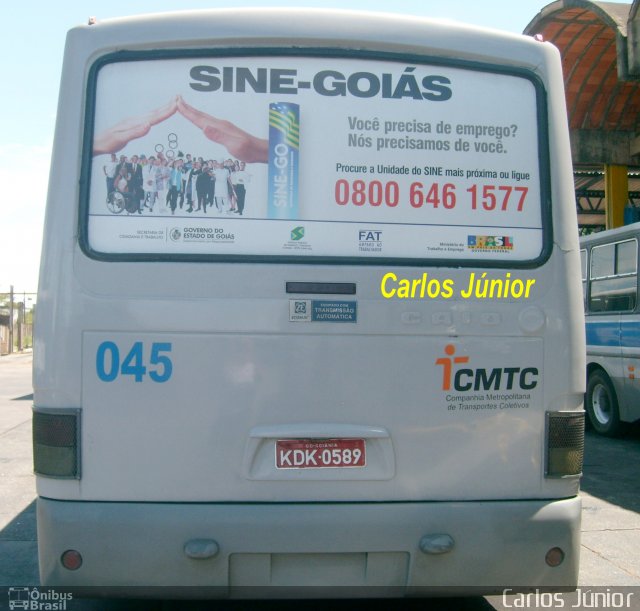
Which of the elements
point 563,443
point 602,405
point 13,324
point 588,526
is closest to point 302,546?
point 563,443

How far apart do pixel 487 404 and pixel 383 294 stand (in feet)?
2.43

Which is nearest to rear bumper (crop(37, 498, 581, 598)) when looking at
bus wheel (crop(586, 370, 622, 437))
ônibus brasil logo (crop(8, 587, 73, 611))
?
ônibus brasil logo (crop(8, 587, 73, 611))

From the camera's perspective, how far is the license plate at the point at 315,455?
12.8 ft

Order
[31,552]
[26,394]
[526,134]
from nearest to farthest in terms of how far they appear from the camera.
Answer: [526,134]
[31,552]
[26,394]

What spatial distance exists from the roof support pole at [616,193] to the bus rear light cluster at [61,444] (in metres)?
19.7

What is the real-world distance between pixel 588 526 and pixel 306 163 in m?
4.47

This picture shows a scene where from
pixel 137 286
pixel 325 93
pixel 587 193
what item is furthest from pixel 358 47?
pixel 587 193

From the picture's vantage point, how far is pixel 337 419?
13.0 ft

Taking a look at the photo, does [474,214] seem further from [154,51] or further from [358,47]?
[154,51]

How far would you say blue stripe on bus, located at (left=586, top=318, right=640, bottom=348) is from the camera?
1090 centimetres

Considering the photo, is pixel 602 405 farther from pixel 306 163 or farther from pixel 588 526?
pixel 306 163

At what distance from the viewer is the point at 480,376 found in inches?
160

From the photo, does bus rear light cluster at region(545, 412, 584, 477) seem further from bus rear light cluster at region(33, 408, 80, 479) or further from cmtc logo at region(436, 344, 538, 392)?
bus rear light cluster at region(33, 408, 80, 479)

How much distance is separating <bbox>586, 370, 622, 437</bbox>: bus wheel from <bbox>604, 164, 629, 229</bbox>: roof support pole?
10091 millimetres
